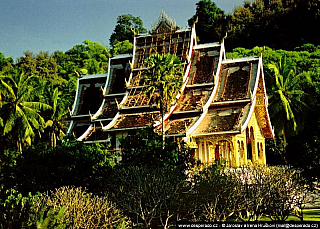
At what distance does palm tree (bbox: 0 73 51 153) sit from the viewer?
38469mm

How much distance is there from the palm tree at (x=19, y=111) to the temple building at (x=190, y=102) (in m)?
6.10

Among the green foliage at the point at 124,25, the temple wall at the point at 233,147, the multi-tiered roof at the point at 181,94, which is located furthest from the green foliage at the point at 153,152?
the green foliage at the point at 124,25

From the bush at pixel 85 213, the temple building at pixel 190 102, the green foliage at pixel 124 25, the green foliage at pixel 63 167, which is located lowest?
the bush at pixel 85 213

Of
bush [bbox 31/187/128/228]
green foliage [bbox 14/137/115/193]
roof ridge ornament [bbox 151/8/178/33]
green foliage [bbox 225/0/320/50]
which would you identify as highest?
green foliage [bbox 225/0/320/50]

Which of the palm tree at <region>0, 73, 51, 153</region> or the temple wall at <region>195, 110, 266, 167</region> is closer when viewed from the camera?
the temple wall at <region>195, 110, 266, 167</region>

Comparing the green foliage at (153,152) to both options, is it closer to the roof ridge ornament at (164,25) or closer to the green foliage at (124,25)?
the roof ridge ornament at (164,25)

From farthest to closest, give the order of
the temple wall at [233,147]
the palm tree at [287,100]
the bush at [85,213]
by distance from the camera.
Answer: the palm tree at [287,100], the temple wall at [233,147], the bush at [85,213]

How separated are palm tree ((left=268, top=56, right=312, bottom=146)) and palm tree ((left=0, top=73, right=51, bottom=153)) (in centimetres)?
1817

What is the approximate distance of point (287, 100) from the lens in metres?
40.7

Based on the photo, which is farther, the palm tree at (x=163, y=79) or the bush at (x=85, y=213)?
the palm tree at (x=163, y=79)

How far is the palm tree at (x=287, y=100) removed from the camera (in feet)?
131

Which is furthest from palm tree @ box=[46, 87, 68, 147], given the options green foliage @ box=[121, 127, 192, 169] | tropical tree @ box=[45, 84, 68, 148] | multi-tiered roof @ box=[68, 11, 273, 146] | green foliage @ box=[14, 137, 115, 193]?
green foliage @ box=[121, 127, 192, 169]

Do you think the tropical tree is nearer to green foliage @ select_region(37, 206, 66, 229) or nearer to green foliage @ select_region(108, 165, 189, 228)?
green foliage @ select_region(108, 165, 189, 228)

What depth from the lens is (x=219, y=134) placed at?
92.2ft
